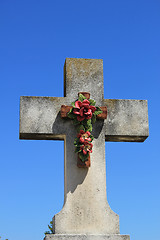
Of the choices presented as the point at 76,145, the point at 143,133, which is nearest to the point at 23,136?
the point at 76,145

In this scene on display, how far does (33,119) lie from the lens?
6.79 metres

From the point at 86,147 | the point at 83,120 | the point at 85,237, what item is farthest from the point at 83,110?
the point at 85,237

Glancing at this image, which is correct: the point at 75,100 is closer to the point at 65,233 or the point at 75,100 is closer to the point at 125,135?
the point at 125,135

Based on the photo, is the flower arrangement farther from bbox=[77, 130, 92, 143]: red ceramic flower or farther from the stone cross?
the stone cross

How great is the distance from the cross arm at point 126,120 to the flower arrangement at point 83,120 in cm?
34

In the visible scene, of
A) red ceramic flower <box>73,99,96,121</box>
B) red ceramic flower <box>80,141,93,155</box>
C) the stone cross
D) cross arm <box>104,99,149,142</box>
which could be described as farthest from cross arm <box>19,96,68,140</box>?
cross arm <box>104,99,149,142</box>

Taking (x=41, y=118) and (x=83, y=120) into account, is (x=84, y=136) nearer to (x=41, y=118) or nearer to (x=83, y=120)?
(x=83, y=120)

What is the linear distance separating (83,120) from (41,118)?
636 millimetres

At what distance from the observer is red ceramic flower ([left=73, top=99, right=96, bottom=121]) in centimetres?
664

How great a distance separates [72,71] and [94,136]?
1.08 meters

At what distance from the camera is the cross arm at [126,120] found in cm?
701

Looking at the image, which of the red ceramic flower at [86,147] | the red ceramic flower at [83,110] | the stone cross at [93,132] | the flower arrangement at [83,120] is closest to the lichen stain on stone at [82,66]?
the stone cross at [93,132]

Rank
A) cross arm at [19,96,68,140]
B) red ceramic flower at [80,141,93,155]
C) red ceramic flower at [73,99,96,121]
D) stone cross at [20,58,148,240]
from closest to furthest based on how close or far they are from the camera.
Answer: stone cross at [20,58,148,240], red ceramic flower at [80,141,93,155], red ceramic flower at [73,99,96,121], cross arm at [19,96,68,140]

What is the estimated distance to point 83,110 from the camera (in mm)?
6668
